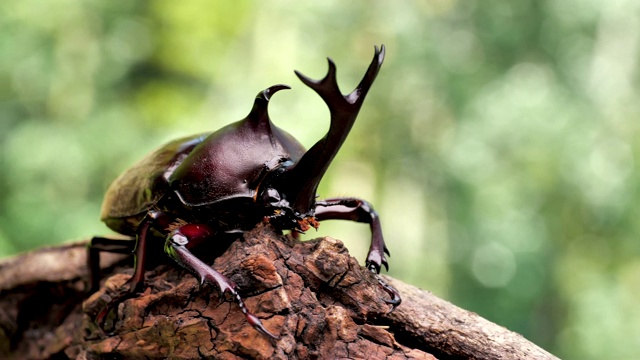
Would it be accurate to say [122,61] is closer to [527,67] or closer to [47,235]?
[47,235]

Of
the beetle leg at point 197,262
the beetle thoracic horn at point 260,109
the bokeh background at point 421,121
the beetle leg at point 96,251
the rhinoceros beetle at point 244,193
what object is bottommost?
the beetle leg at point 96,251

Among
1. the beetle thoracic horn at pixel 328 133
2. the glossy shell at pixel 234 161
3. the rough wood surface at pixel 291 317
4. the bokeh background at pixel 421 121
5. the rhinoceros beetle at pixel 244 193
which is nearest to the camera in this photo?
the beetle thoracic horn at pixel 328 133

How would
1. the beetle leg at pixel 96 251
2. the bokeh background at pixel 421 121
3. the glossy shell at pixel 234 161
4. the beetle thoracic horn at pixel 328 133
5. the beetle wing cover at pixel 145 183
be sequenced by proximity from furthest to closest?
the bokeh background at pixel 421 121
the beetle leg at pixel 96 251
the beetle wing cover at pixel 145 183
the glossy shell at pixel 234 161
the beetle thoracic horn at pixel 328 133

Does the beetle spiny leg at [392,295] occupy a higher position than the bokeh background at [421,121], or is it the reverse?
the bokeh background at [421,121]

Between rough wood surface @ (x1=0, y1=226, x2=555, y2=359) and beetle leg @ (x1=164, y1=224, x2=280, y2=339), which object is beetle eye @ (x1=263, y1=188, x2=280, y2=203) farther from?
beetle leg @ (x1=164, y1=224, x2=280, y2=339)

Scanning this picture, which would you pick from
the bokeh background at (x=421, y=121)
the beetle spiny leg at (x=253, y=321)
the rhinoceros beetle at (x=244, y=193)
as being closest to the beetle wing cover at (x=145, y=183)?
the rhinoceros beetle at (x=244, y=193)

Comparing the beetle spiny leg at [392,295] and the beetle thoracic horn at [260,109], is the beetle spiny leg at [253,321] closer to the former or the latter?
the beetle spiny leg at [392,295]

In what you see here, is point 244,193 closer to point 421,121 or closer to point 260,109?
point 260,109
